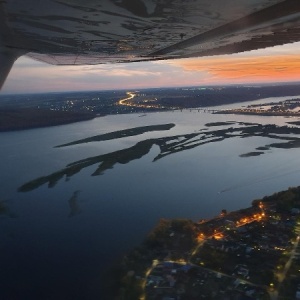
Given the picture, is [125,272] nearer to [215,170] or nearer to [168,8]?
[168,8]

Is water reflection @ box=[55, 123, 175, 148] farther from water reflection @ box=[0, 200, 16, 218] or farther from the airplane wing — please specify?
the airplane wing

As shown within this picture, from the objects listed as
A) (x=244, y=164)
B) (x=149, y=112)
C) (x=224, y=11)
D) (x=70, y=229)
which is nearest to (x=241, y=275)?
(x=70, y=229)

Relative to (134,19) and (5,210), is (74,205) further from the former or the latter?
(134,19)

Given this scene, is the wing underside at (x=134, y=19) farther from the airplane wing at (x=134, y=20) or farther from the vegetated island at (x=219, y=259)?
the vegetated island at (x=219, y=259)

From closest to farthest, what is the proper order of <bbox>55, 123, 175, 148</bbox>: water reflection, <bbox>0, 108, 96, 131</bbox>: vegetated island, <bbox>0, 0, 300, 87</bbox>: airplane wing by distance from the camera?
<bbox>0, 0, 300, 87</bbox>: airplane wing < <bbox>55, 123, 175, 148</bbox>: water reflection < <bbox>0, 108, 96, 131</bbox>: vegetated island

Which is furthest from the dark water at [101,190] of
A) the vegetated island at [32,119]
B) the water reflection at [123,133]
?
the vegetated island at [32,119]

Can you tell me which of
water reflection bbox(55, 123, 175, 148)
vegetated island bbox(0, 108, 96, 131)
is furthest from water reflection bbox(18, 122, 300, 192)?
vegetated island bbox(0, 108, 96, 131)
